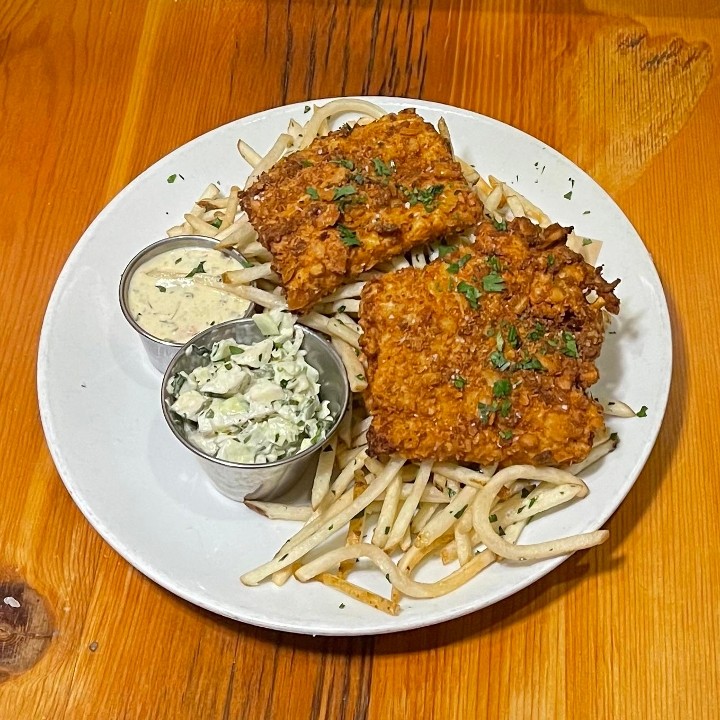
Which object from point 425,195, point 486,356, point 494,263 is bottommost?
point 486,356

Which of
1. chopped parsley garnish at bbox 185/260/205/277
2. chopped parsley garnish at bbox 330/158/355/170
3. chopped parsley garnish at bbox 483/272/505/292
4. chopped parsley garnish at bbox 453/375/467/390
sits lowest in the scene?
chopped parsley garnish at bbox 185/260/205/277

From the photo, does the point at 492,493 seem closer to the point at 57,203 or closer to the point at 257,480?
the point at 257,480

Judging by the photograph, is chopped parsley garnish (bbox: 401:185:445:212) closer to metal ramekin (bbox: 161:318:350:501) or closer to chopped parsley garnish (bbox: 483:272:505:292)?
chopped parsley garnish (bbox: 483:272:505:292)

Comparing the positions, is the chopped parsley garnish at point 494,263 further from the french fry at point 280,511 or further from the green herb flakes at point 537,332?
the french fry at point 280,511

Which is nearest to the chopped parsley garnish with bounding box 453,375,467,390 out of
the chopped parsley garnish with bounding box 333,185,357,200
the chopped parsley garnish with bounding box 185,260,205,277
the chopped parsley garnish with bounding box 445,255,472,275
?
the chopped parsley garnish with bounding box 445,255,472,275

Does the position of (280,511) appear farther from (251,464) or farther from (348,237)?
(348,237)

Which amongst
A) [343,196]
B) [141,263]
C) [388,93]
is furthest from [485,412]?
[388,93]

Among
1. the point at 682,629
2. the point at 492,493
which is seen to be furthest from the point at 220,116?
the point at 682,629
